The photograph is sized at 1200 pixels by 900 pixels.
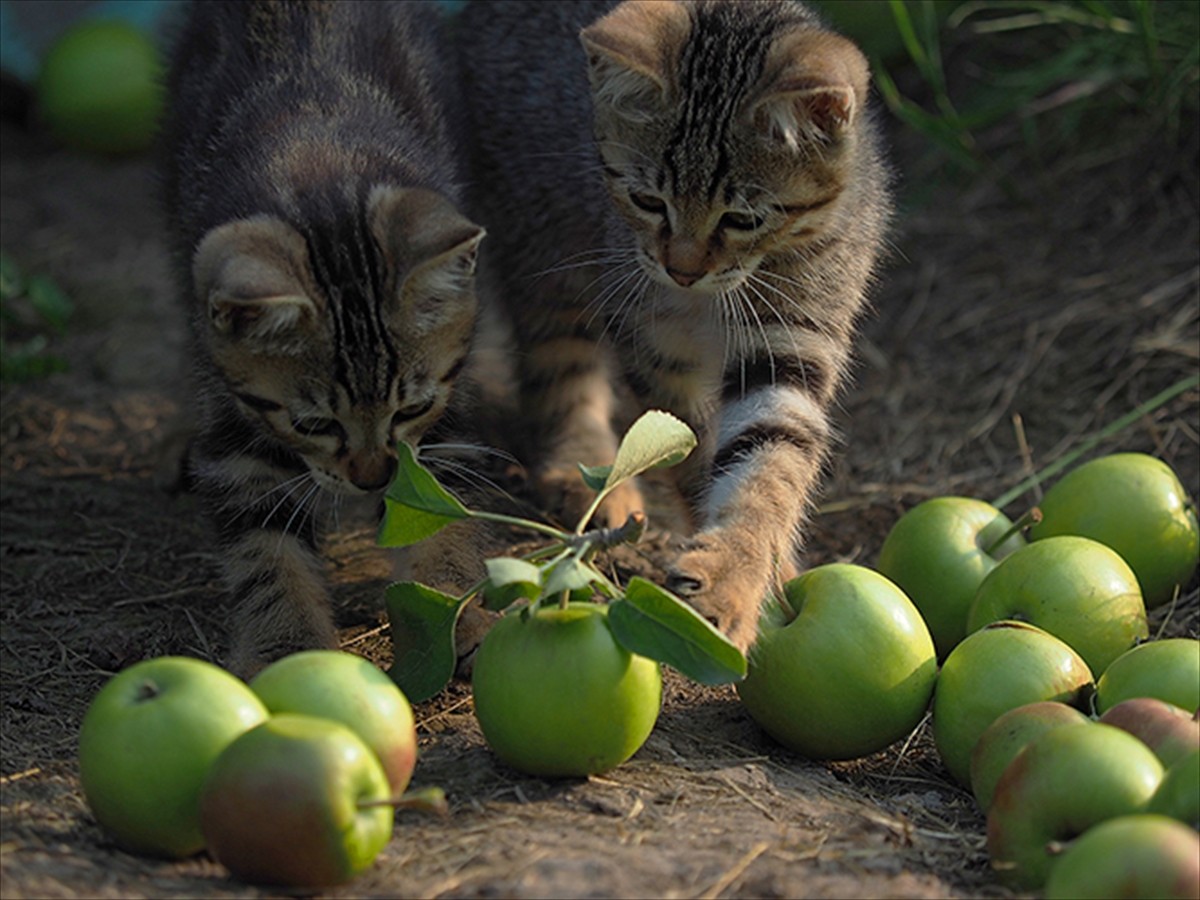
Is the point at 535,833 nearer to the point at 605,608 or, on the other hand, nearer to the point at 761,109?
the point at 605,608

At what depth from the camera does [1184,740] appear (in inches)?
112

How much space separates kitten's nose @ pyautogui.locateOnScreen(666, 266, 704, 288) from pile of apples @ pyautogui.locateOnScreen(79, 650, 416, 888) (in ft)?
5.00

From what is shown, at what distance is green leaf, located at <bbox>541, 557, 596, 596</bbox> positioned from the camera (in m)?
2.98

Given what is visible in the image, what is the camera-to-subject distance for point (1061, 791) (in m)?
2.73

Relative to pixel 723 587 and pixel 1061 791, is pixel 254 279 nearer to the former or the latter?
pixel 723 587

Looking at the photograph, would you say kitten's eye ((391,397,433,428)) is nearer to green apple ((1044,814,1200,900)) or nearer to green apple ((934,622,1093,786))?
green apple ((934,622,1093,786))

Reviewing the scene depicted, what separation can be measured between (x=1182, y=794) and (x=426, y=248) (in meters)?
1.99

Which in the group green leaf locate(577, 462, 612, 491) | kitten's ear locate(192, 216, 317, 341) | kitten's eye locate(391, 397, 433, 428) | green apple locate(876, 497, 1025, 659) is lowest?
green apple locate(876, 497, 1025, 659)

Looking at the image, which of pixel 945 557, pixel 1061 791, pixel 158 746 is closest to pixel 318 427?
pixel 158 746

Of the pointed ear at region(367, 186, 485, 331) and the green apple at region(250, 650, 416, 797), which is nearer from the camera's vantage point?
the green apple at region(250, 650, 416, 797)

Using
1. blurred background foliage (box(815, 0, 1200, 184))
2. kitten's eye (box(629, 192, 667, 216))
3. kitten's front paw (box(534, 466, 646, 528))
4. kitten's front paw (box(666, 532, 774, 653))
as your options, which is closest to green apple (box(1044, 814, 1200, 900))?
kitten's front paw (box(666, 532, 774, 653))

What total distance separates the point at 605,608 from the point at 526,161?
2.52m

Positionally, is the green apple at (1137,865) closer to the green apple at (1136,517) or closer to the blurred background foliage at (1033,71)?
the green apple at (1136,517)

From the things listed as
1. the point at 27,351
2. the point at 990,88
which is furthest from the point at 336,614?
the point at 990,88
